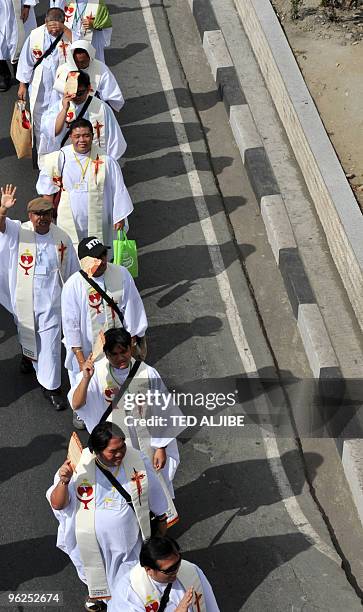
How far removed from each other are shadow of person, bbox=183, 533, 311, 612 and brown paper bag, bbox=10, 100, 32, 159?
4.58 meters

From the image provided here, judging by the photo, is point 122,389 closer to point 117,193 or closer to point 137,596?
point 137,596

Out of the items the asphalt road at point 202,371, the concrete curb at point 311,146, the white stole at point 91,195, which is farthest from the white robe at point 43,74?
the concrete curb at point 311,146

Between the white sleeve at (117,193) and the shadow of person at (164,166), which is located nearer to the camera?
the white sleeve at (117,193)

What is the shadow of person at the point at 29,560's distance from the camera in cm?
952

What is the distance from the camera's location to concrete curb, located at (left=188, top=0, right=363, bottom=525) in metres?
11.2

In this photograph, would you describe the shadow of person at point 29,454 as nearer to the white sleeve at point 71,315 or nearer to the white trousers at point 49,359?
the white trousers at point 49,359

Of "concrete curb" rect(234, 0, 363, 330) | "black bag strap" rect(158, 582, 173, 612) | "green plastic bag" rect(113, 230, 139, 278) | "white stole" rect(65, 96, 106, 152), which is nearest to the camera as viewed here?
"black bag strap" rect(158, 582, 173, 612)

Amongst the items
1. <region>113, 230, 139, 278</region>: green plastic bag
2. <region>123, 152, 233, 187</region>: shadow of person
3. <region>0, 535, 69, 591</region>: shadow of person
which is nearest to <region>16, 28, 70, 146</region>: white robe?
<region>123, 152, 233, 187</region>: shadow of person

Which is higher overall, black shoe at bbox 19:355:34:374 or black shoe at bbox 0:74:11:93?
black shoe at bbox 19:355:34:374

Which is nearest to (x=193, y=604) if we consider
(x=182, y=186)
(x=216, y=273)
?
(x=216, y=273)

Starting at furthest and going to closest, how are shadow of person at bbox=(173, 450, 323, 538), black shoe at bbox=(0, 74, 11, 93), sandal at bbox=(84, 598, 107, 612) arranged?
1. black shoe at bbox=(0, 74, 11, 93)
2. shadow of person at bbox=(173, 450, 323, 538)
3. sandal at bbox=(84, 598, 107, 612)

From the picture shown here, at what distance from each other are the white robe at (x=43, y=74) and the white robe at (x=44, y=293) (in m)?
2.84

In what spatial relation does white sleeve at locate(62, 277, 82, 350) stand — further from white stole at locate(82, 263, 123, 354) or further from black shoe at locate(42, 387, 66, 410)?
black shoe at locate(42, 387, 66, 410)

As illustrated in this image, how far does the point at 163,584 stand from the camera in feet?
27.0
